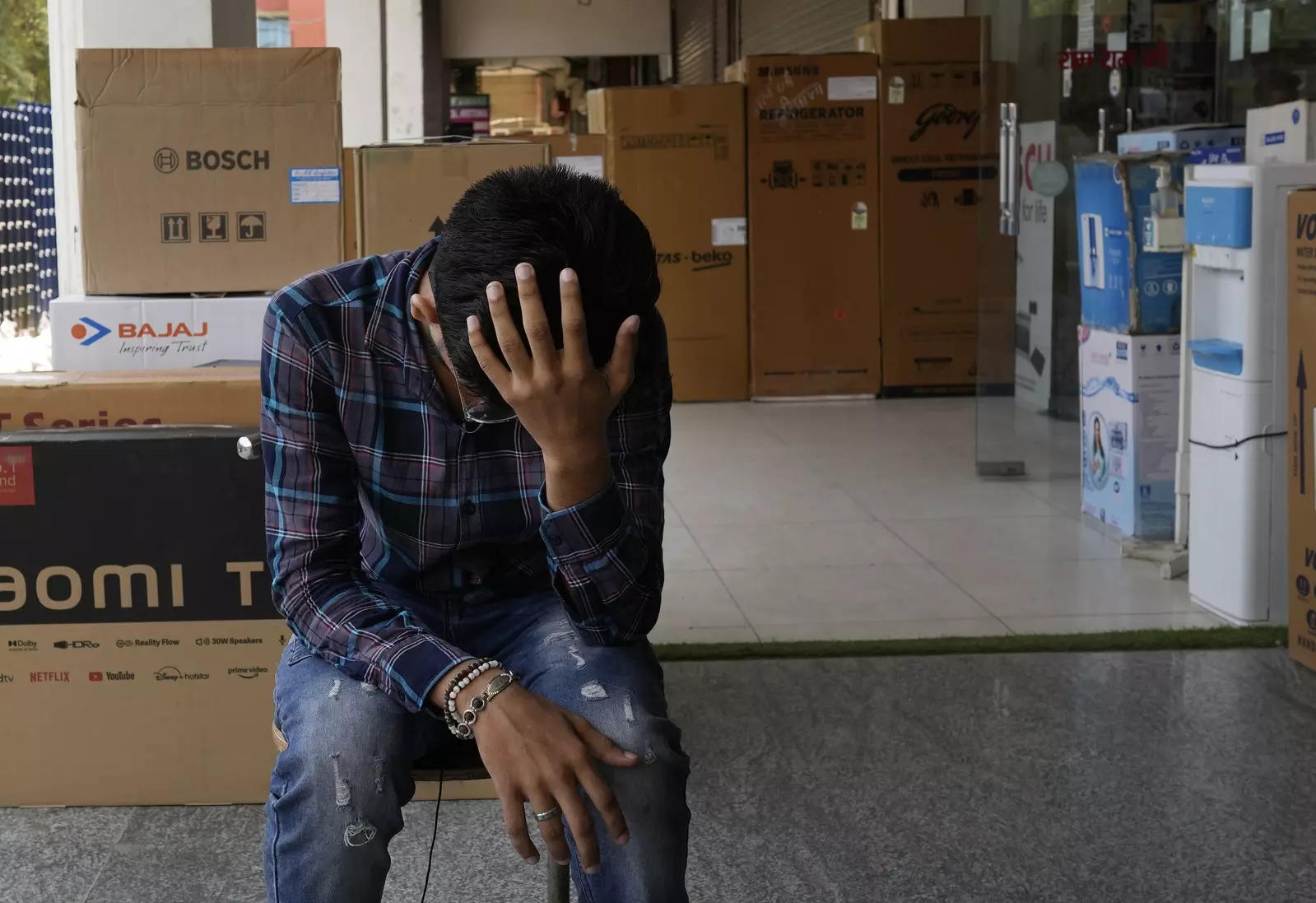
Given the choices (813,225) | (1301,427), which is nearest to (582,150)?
(813,225)

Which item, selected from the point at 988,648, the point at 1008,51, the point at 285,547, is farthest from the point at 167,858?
the point at 1008,51

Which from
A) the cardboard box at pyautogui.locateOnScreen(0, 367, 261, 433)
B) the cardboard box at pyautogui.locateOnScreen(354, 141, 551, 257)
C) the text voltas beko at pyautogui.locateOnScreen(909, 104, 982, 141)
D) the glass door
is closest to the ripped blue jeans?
the cardboard box at pyautogui.locateOnScreen(0, 367, 261, 433)

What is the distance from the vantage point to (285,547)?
5.31ft

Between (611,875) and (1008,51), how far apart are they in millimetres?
4374

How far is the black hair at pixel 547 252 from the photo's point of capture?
1.37 m

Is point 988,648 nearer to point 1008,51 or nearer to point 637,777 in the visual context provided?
point 637,777

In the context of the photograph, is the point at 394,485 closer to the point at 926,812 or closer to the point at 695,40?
the point at 926,812

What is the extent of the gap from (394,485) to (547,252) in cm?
40

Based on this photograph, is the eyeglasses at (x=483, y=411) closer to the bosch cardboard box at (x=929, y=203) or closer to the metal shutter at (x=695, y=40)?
the bosch cardboard box at (x=929, y=203)

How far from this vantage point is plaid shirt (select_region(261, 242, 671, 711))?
1574 mm

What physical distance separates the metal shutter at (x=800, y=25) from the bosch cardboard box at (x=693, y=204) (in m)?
2.27

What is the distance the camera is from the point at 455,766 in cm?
162

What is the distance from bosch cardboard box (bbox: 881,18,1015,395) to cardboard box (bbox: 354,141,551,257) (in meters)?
4.55

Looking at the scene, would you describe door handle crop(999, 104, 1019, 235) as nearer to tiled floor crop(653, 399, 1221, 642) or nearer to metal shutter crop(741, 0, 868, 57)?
tiled floor crop(653, 399, 1221, 642)
